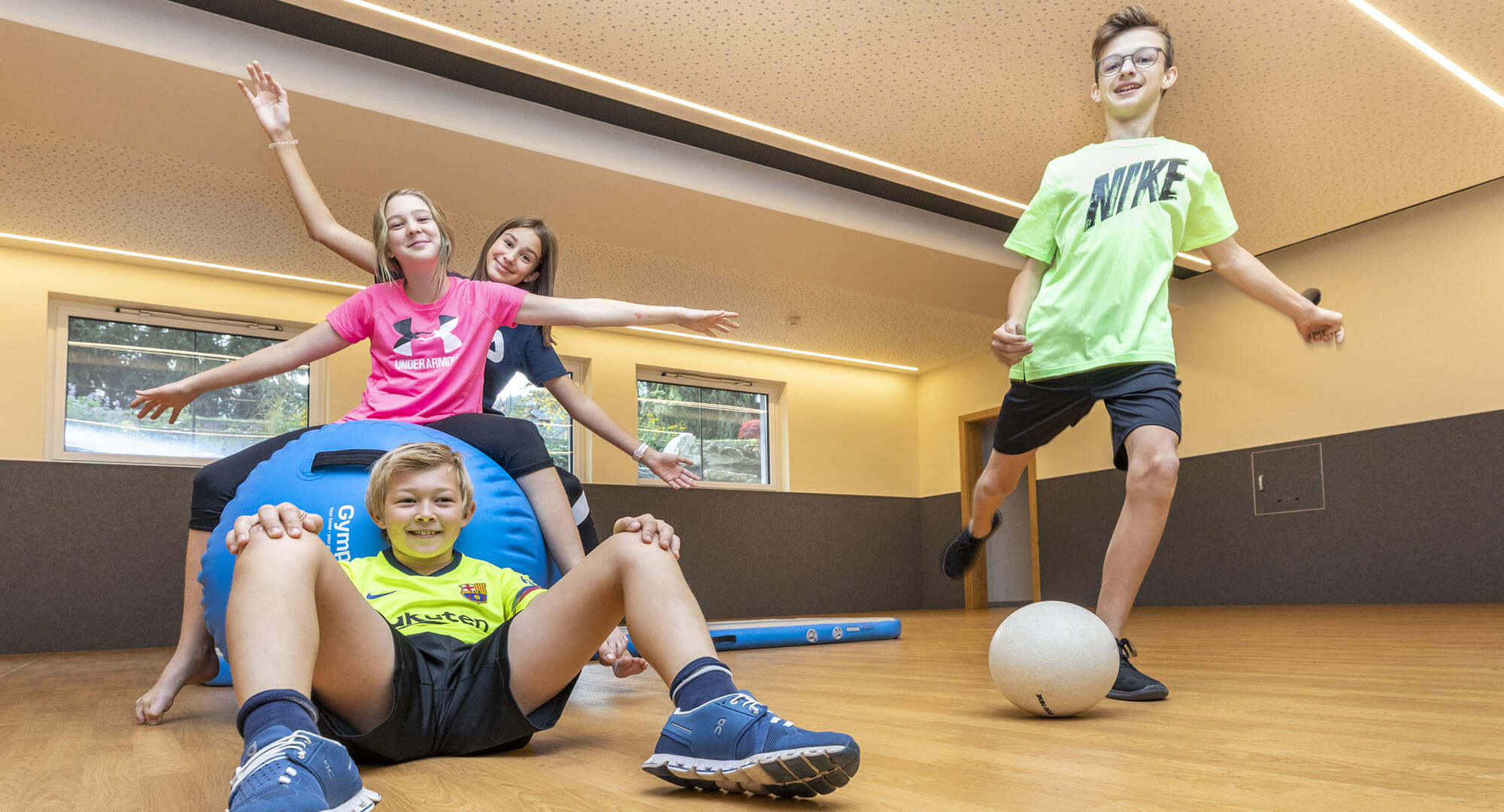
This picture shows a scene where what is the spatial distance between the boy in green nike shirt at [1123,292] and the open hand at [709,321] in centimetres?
57

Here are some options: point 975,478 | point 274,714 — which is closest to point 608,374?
point 975,478

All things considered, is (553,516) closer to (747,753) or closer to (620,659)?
(620,659)

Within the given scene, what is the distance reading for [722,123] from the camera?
14.6 feet

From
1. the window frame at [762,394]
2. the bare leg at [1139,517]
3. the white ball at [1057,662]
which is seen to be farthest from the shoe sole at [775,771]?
the window frame at [762,394]

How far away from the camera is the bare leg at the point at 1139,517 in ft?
6.44

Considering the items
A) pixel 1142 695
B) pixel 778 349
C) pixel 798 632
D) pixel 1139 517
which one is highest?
pixel 778 349

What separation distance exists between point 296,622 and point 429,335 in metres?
1.19

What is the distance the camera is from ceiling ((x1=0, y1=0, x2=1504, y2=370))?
12.0 feet

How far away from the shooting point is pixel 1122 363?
2.07 m

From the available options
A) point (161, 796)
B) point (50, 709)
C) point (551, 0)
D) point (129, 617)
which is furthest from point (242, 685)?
point (129, 617)

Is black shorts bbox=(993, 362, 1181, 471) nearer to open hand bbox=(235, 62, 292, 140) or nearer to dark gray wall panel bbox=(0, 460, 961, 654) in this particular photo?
open hand bbox=(235, 62, 292, 140)

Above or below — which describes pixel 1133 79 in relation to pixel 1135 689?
above

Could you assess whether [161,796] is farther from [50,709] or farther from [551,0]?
[551,0]

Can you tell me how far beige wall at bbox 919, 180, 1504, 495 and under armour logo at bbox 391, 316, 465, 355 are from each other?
227 inches
